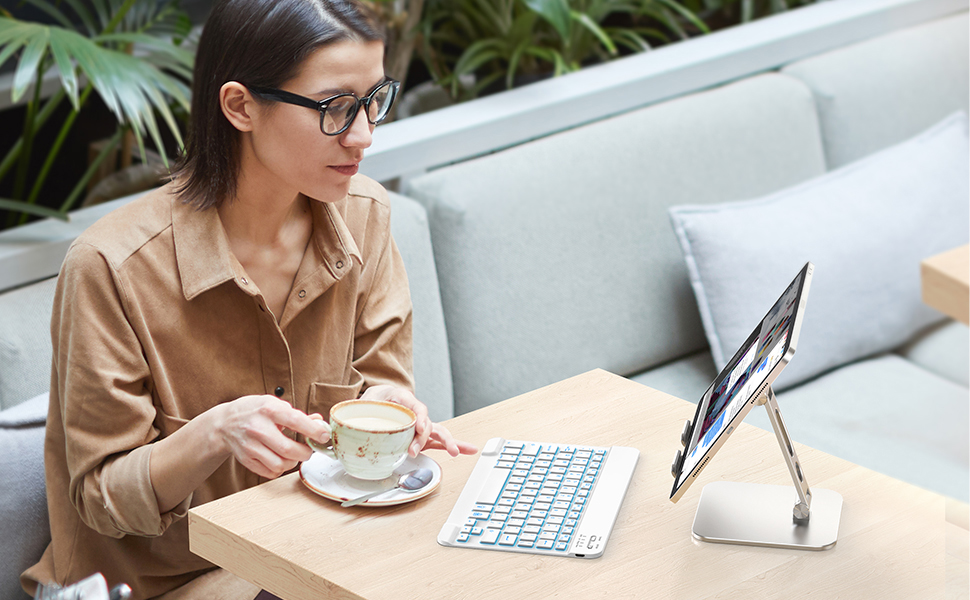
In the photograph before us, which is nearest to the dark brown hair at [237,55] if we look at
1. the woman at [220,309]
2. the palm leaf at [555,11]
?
the woman at [220,309]

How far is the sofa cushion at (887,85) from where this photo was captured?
2.38 m

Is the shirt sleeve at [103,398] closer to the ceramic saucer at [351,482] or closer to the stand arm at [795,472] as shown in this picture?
the ceramic saucer at [351,482]

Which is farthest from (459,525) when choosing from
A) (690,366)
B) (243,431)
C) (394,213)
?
(690,366)

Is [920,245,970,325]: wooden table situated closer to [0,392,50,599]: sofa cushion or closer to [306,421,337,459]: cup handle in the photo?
[306,421,337,459]: cup handle

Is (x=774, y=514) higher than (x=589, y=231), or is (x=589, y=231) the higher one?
(x=774, y=514)

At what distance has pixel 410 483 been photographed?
111 centimetres

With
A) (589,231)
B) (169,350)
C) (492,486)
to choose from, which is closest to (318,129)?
(169,350)

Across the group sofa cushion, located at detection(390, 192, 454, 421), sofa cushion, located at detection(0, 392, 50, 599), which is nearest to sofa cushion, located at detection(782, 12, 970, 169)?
sofa cushion, located at detection(390, 192, 454, 421)

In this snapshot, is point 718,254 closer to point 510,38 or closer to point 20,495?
point 510,38

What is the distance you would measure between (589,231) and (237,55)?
2.93 ft

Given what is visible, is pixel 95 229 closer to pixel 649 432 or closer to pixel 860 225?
pixel 649 432

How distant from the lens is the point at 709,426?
1.05 meters

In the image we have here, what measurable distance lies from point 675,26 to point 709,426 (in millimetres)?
1768

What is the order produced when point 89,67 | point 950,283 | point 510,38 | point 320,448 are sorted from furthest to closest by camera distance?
1. point 510,38
2. point 950,283
3. point 89,67
4. point 320,448
